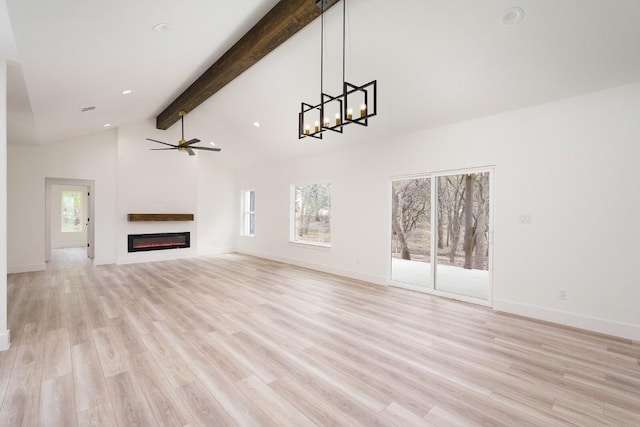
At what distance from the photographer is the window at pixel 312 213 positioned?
6973mm

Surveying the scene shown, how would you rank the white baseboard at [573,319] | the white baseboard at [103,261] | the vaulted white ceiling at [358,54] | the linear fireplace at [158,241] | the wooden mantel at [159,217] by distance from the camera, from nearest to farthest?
1. the vaulted white ceiling at [358,54]
2. the white baseboard at [573,319]
3. the white baseboard at [103,261]
4. the wooden mantel at [159,217]
5. the linear fireplace at [158,241]

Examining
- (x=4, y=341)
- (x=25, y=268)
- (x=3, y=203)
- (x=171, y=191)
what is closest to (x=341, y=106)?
(x=3, y=203)

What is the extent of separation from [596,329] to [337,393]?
327cm

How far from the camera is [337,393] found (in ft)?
7.36

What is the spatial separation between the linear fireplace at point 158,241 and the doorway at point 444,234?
6.16 metres

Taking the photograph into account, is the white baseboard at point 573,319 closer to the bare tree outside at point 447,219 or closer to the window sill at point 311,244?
the bare tree outside at point 447,219

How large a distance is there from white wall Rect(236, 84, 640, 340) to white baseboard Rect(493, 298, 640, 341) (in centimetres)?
1

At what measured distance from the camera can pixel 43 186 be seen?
22.5 ft

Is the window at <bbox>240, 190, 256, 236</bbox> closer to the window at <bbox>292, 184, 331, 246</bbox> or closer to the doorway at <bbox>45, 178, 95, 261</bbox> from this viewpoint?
the window at <bbox>292, 184, 331, 246</bbox>

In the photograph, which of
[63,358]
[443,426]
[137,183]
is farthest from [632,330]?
[137,183]

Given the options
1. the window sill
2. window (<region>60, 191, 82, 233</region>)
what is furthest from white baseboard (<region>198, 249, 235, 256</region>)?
window (<region>60, 191, 82, 233</region>)

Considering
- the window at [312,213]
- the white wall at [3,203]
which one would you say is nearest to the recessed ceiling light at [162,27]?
the white wall at [3,203]

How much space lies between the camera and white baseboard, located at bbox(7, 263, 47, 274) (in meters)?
6.41

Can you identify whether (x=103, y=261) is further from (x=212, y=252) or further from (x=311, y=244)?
(x=311, y=244)
